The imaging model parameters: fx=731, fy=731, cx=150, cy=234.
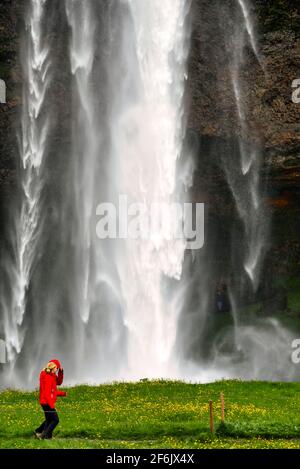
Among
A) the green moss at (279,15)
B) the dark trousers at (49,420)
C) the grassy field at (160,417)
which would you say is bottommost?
the grassy field at (160,417)

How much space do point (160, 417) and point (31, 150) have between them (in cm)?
2885

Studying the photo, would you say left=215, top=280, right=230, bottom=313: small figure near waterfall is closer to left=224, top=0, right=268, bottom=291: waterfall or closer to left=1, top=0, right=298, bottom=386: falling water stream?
left=1, top=0, right=298, bottom=386: falling water stream

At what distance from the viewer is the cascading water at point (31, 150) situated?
149 ft

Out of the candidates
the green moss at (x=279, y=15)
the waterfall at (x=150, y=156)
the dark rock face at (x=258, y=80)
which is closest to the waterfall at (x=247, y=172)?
the dark rock face at (x=258, y=80)

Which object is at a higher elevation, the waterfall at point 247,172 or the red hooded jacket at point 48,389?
the waterfall at point 247,172

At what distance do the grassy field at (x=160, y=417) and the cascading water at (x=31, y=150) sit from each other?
19.7 metres

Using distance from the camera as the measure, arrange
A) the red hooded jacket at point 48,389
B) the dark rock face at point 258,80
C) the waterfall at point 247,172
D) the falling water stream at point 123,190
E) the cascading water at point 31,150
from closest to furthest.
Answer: the red hooded jacket at point 48,389 → the falling water stream at point 123,190 → the dark rock face at point 258,80 → the waterfall at point 247,172 → the cascading water at point 31,150

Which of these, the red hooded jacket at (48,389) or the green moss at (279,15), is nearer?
the red hooded jacket at (48,389)

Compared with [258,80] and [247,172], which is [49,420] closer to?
[247,172]

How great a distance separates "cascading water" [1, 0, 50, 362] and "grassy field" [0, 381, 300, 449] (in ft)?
64.7

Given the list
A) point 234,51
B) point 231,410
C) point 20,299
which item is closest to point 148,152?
point 234,51

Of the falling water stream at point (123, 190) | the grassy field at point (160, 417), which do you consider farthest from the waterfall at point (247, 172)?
the grassy field at point (160, 417)

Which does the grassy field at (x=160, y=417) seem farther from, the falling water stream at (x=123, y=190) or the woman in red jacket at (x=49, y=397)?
the falling water stream at (x=123, y=190)

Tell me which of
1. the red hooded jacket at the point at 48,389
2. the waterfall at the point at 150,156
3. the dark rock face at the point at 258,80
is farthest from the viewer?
the dark rock face at the point at 258,80
